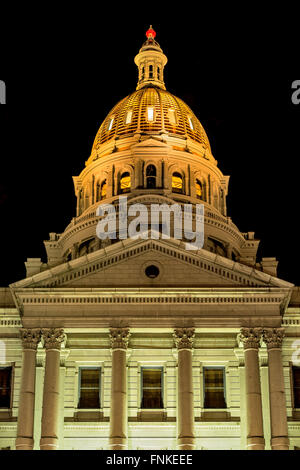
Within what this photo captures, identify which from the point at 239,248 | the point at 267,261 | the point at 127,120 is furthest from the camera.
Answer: the point at 127,120

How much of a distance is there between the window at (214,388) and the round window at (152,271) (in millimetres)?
6288

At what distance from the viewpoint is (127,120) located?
76.4 metres

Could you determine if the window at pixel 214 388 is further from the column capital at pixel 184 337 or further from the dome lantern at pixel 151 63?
the dome lantern at pixel 151 63

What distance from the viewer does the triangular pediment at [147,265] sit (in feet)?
163

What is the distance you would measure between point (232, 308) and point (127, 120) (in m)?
31.2

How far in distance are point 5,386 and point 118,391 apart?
306 inches

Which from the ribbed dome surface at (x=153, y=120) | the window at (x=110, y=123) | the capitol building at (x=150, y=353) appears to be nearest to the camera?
the capitol building at (x=150, y=353)

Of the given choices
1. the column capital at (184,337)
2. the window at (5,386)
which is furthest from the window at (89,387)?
the column capital at (184,337)

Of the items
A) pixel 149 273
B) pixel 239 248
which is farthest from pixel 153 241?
pixel 239 248

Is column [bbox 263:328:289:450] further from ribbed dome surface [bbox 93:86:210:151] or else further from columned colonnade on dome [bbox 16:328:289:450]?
ribbed dome surface [bbox 93:86:210:151]

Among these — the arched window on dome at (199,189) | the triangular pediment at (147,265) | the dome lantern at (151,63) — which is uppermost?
the dome lantern at (151,63)

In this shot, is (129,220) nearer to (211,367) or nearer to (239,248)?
(239,248)

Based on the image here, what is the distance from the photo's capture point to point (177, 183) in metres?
71.6

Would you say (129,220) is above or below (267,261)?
above
